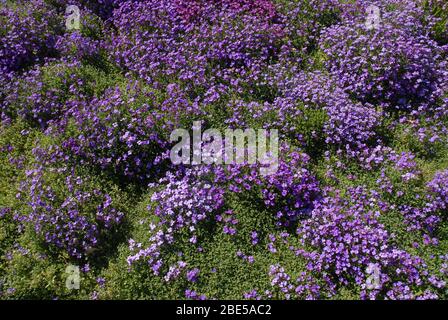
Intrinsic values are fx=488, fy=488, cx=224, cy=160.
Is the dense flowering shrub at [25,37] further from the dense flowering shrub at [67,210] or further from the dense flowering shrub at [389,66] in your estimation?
the dense flowering shrub at [389,66]

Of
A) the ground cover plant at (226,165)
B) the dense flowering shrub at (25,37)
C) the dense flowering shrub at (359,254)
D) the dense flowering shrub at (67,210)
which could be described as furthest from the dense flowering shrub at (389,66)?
the dense flowering shrub at (25,37)

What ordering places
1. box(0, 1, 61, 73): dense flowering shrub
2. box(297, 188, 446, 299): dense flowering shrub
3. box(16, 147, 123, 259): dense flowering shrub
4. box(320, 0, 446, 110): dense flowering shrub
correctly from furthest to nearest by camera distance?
1. box(0, 1, 61, 73): dense flowering shrub
2. box(320, 0, 446, 110): dense flowering shrub
3. box(16, 147, 123, 259): dense flowering shrub
4. box(297, 188, 446, 299): dense flowering shrub

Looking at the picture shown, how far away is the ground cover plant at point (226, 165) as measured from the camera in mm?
5848

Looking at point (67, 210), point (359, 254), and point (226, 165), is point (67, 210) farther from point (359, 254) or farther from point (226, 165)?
point (359, 254)

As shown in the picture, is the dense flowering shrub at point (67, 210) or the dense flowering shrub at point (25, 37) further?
the dense flowering shrub at point (25, 37)

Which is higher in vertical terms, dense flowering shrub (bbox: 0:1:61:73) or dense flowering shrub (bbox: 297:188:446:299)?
dense flowering shrub (bbox: 0:1:61:73)

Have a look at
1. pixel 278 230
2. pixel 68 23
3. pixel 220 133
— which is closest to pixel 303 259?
pixel 278 230

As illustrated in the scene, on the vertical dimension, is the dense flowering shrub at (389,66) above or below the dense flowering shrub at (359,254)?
above

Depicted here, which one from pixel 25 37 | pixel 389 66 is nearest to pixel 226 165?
pixel 389 66

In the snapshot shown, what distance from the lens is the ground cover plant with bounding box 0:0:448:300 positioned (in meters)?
5.85

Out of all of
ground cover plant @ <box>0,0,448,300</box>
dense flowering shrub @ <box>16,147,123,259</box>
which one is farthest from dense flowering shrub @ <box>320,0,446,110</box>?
dense flowering shrub @ <box>16,147,123,259</box>

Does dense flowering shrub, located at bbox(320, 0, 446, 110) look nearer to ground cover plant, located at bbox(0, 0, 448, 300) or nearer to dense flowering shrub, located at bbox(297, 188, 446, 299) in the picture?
ground cover plant, located at bbox(0, 0, 448, 300)

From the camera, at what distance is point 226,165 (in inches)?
261

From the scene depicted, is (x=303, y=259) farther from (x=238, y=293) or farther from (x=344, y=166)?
(x=344, y=166)
